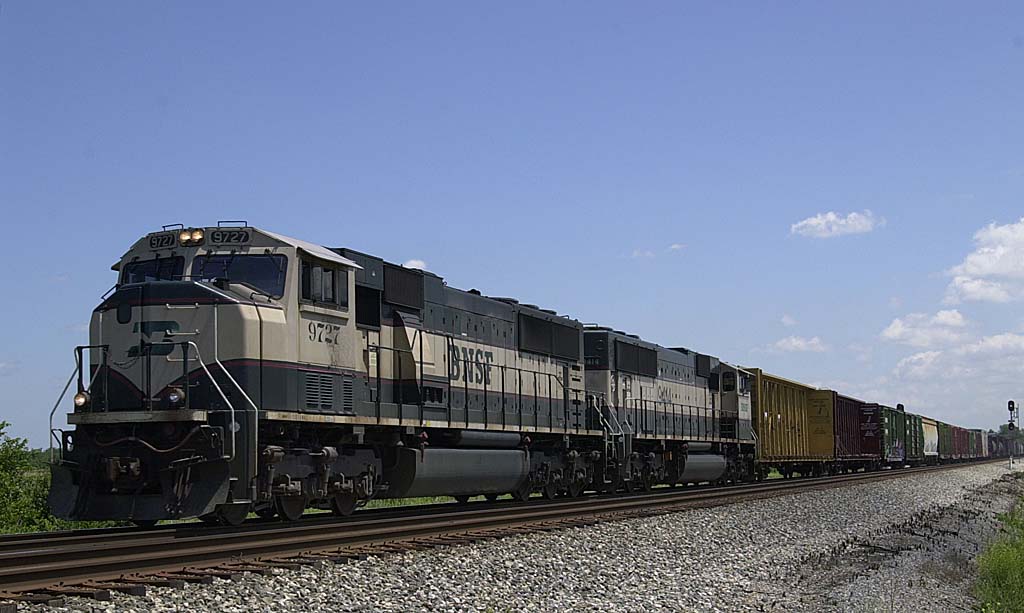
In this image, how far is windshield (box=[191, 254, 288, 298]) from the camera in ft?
39.9

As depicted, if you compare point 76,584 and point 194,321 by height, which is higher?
point 194,321

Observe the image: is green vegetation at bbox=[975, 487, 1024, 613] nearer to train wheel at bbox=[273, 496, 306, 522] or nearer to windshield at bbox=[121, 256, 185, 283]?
train wheel at bbox=[273, 496, 306, 522]

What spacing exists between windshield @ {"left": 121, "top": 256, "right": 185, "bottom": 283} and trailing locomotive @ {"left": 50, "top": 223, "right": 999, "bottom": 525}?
2 cm

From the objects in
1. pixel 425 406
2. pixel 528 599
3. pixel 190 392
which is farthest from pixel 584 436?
pixel 528 599

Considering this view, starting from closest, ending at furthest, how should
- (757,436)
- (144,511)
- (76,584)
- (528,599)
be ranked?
(76,584) < (528,599) < (144,511) < (757,436)

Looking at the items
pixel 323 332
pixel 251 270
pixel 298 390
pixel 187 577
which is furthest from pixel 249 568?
pixel 323 332

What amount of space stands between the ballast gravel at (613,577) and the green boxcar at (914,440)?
118ft

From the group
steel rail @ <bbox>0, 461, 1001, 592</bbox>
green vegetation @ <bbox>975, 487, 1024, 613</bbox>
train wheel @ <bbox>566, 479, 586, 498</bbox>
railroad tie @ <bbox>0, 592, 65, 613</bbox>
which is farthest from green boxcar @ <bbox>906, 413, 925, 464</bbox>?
railroad tie @ <bbox>0, 592, 65, 613</bbox>

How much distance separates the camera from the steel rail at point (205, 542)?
26.5 feet

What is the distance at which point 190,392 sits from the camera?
11477 mm

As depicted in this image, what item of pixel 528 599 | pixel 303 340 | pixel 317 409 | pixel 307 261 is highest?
pixel 307 261

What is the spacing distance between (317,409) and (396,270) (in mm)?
3126

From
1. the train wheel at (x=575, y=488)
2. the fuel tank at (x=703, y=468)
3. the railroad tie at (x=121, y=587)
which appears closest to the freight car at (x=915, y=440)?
the fuel tank at (x=703, y=468)

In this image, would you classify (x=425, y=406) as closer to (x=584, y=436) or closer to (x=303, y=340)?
(x=303, y=340)
